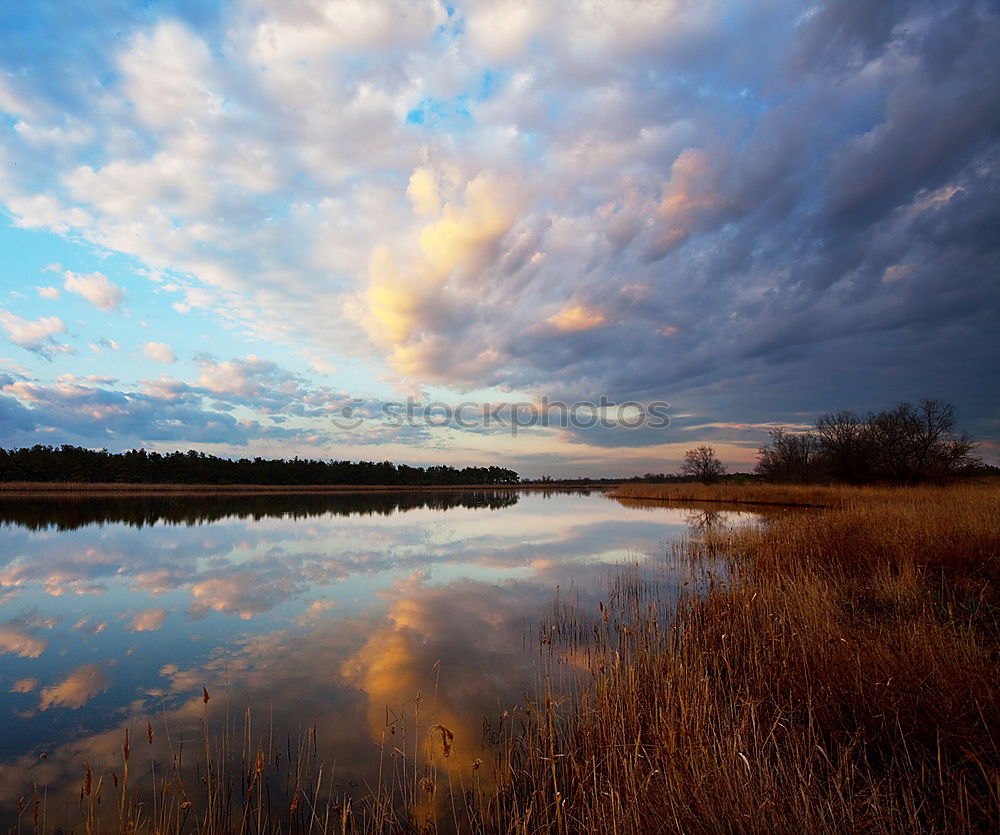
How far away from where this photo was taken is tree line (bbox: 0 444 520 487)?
68250mm

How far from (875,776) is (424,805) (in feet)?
10.7

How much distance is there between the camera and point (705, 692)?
412 cm

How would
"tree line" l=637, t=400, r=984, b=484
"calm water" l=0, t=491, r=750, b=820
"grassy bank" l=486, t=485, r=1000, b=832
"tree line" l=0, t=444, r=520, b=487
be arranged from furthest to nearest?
"tree line" l=0, t=444, r=520, b=487 → "tree line" l=637, t=400, r=984, b=484 → "calm water" l=0, t=491, r=750, b=820 → "grassy bank" l=486, t=485, r=1000, b=832

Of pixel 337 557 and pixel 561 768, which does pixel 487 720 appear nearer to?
pixel 561 768

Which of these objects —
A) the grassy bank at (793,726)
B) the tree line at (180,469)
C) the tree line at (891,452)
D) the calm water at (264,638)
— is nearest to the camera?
the grassy bank at (793,726)

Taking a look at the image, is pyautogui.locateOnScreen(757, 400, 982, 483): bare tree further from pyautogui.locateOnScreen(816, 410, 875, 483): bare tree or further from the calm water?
the calm water

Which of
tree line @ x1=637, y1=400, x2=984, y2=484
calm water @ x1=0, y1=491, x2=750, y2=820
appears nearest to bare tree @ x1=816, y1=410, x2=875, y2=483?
tree line @ x1=637, y1=400, x2=984, y2=484

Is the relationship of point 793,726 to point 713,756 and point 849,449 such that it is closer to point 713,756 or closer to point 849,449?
point 713,756

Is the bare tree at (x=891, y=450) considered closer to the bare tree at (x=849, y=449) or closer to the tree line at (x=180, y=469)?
the bare tree at (x=849, y=449)

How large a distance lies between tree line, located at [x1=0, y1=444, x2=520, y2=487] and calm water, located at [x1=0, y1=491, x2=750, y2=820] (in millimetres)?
67124

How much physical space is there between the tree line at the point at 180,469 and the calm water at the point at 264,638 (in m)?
67.1

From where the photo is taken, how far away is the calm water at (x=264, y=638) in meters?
5.04

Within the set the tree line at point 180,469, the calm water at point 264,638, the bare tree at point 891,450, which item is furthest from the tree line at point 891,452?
the tree line at point 180,469

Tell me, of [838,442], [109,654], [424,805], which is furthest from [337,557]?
[838,442]
